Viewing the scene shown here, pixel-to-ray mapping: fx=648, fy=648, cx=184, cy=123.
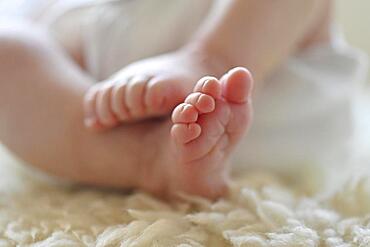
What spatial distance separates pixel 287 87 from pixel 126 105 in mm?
242

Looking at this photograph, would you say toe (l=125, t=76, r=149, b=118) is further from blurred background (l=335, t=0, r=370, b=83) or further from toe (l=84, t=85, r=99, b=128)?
blurred background (l=335, t=0, r=370, b=83)

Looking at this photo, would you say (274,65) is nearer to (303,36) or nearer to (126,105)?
(303,36)

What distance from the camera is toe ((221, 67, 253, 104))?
54 cm

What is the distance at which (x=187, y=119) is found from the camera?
52 cm

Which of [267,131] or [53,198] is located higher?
[267,131]

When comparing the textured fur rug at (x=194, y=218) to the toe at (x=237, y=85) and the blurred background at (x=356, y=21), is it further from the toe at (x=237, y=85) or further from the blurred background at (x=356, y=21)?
the blurred background at (x=356, y=21)

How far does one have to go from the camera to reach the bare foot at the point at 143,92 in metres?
A: 0.59

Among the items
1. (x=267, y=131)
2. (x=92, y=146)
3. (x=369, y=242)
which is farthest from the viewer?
(x=267, y=131)

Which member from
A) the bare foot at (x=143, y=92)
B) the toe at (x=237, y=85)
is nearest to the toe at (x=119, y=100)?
the bare foot at (x=143, y=92)

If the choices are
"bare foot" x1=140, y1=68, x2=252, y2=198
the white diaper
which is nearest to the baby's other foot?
"bare foot" x1=140, y1=68, x2=252, y2=198

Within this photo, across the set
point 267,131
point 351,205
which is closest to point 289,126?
point 267,131

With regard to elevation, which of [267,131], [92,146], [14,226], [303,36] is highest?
[303,36]

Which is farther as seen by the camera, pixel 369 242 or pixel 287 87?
pixel 287 87

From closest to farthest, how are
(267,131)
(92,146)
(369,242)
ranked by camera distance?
1. (369,242)
2. (92,146)
3. (267,131)
